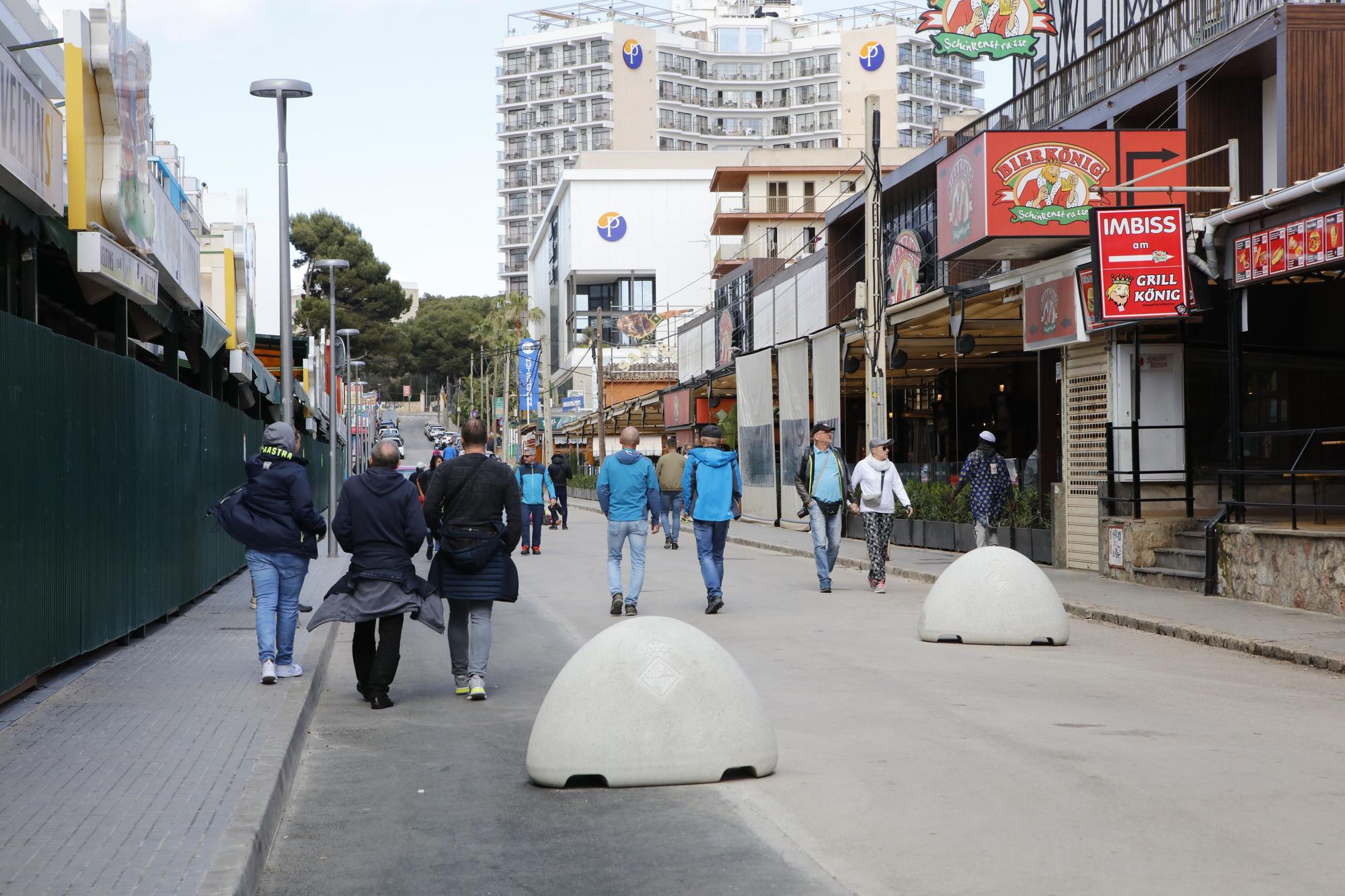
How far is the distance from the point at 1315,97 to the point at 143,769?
1625 centimetres

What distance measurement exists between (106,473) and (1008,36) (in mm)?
17563

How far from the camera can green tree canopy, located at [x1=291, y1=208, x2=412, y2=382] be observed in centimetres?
9369

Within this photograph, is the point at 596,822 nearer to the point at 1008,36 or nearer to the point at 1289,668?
the point at 1289,668

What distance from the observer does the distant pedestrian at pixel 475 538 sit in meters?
9.29

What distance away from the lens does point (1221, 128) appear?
19.8 m

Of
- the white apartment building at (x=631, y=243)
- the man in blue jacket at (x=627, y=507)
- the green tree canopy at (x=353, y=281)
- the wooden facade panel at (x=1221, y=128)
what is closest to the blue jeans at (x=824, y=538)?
the man in blue jacket at (x=627, y=507)

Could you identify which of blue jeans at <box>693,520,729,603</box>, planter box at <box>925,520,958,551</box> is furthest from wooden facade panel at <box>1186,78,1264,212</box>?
blue jeans at <box>693,520,729,603</box>

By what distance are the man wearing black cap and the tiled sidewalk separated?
726 centimetres

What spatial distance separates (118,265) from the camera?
10578 mm

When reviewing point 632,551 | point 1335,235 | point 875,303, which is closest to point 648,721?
point 632,551

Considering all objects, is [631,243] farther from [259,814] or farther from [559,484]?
[259,814]

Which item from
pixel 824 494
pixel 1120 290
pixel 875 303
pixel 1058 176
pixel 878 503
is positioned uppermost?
pixel 1058 176

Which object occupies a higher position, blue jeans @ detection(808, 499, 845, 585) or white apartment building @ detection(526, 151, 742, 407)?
white apartment building @ detection(526, 151, 742, 407)

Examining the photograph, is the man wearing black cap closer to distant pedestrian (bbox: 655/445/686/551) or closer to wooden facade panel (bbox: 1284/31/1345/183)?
wooden facade panel (bbox: 1284/31/1345/183)
